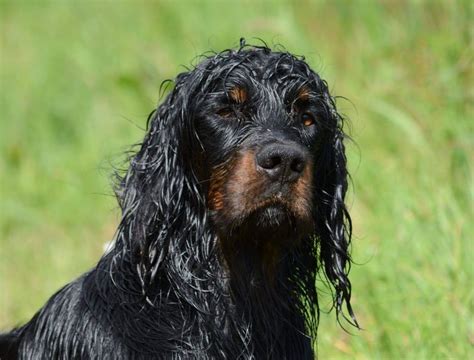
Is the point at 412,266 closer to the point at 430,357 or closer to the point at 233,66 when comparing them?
the point at 430,357

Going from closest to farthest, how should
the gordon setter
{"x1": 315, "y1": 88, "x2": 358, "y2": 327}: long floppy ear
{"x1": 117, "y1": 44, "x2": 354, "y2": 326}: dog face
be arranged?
{"x1": 117, "y1": 44, "x2": 354, "y2": 326}: dog face, the gordon setter, {"x1": 315, "y1": 88, "x2": 358, "y2": 327}: long floppy ear

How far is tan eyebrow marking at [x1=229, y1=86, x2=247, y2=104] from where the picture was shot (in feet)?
15.1

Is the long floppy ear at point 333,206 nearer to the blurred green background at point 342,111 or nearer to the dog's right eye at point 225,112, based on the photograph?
the dog's right eye at point 225,112

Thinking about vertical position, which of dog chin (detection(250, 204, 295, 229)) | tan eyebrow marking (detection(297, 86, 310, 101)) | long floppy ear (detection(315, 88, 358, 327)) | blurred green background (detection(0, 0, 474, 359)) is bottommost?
dog chin (detection(250, 204, 295, 229))

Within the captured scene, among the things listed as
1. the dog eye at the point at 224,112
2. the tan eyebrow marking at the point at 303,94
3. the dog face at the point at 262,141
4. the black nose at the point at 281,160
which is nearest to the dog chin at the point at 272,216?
the dog face at the point at 262,141

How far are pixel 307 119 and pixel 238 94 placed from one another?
14.0 inches

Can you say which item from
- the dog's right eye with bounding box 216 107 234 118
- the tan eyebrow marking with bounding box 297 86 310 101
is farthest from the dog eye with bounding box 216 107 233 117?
the tan eyebrow marking with bounding box 297 86 310 101

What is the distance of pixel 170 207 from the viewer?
4.62 metres

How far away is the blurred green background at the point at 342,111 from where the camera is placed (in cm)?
620

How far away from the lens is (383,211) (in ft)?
23.4

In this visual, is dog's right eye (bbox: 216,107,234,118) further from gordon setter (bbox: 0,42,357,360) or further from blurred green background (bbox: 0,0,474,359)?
blurred green background (bbox: 0,0,474,359)

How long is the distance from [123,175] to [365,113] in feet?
12.8

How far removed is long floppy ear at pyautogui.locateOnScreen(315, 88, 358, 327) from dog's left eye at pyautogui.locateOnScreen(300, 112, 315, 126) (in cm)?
15

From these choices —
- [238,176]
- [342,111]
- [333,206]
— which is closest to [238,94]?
[238,176]
